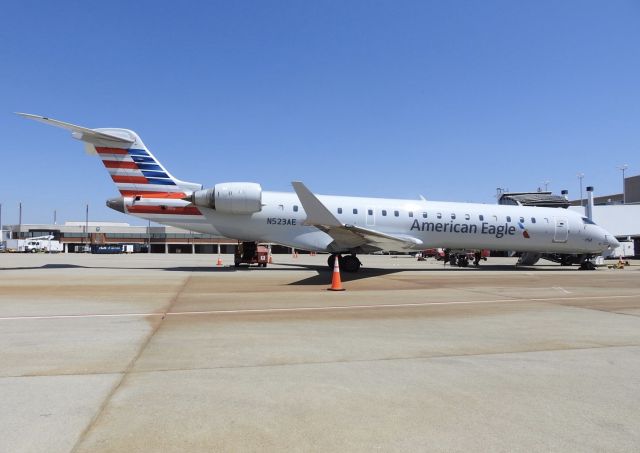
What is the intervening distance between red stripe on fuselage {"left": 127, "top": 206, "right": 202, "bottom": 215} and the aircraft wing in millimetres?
6201

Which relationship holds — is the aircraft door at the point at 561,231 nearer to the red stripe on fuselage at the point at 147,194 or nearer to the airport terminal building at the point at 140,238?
the red stripe on fuselage at the point at 147,194

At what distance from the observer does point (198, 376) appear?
14.9 feet

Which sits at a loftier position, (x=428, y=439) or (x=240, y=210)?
(x=240, y=210)

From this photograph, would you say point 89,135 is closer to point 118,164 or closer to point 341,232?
point 118,164

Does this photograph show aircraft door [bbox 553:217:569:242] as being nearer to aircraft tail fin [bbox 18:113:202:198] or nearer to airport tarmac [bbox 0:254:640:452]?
airport tarmac [bbox 0:254:640:452]

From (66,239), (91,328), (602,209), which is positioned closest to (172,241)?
(66,239)

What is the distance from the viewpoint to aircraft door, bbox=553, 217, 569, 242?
23.5 m

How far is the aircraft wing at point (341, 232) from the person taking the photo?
1689cm

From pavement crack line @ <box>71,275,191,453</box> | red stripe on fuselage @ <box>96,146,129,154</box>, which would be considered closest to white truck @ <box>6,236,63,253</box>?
red stripe on fuselage @ <box>96,146,129,154</box>

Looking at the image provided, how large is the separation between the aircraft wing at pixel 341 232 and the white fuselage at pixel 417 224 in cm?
103

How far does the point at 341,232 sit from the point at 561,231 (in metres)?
12.4

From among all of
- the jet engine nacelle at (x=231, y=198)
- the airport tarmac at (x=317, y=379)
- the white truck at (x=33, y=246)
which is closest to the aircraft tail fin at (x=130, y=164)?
the jet engine nacelle at (x=231, y=198)

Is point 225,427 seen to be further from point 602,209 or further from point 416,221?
point 602,209

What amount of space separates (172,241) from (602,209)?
243 ft
